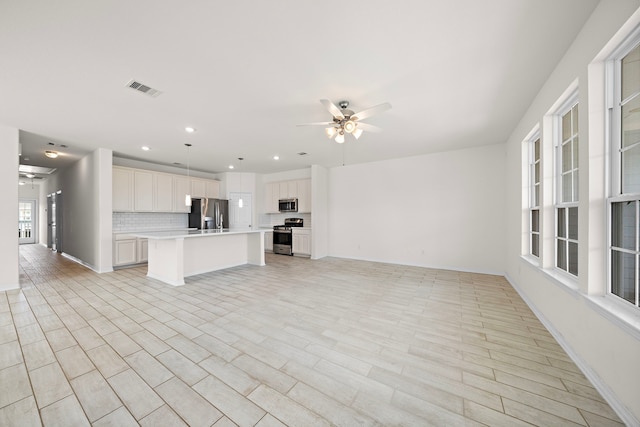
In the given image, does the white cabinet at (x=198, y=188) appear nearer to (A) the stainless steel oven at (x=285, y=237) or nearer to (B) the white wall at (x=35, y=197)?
(A) the stainless steel oven at (x=285, y=237)

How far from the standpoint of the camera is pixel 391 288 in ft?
13.0

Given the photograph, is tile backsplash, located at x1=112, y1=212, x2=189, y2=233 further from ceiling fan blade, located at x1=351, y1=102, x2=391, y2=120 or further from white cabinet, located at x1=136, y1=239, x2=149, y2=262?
ceiling fan blade, located at x1=351, y1=102, x2=391, y2=120

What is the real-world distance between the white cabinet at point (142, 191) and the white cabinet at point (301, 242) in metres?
3.88

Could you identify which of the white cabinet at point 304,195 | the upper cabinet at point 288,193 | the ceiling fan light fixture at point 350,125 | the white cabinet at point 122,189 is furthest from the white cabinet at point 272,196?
the ceiling fan light fixture at point 350,125

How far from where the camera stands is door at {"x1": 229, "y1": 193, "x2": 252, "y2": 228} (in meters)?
7.72

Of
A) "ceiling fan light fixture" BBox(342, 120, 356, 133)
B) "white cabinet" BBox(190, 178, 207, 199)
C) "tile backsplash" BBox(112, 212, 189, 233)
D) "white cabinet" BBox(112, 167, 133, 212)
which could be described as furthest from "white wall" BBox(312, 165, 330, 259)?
Answer: "white cabinet" BBox(112, 167, 133, 212)

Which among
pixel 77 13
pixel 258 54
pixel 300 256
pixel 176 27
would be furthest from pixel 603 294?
pixel 300 256

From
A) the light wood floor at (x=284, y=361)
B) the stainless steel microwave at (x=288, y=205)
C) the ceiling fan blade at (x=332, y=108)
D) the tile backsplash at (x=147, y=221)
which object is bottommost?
the light wood floor at (x=284, y=361)

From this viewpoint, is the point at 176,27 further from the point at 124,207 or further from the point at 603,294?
the point at 124,207

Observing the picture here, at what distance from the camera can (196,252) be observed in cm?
486

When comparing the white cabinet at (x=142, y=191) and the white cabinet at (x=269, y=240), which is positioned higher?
the white cabinet at (x=142, y=191)

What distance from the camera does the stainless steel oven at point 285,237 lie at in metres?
7.30

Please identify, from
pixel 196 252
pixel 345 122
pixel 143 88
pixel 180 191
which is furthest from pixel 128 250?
pixel 345 122

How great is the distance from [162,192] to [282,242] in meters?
3.56
